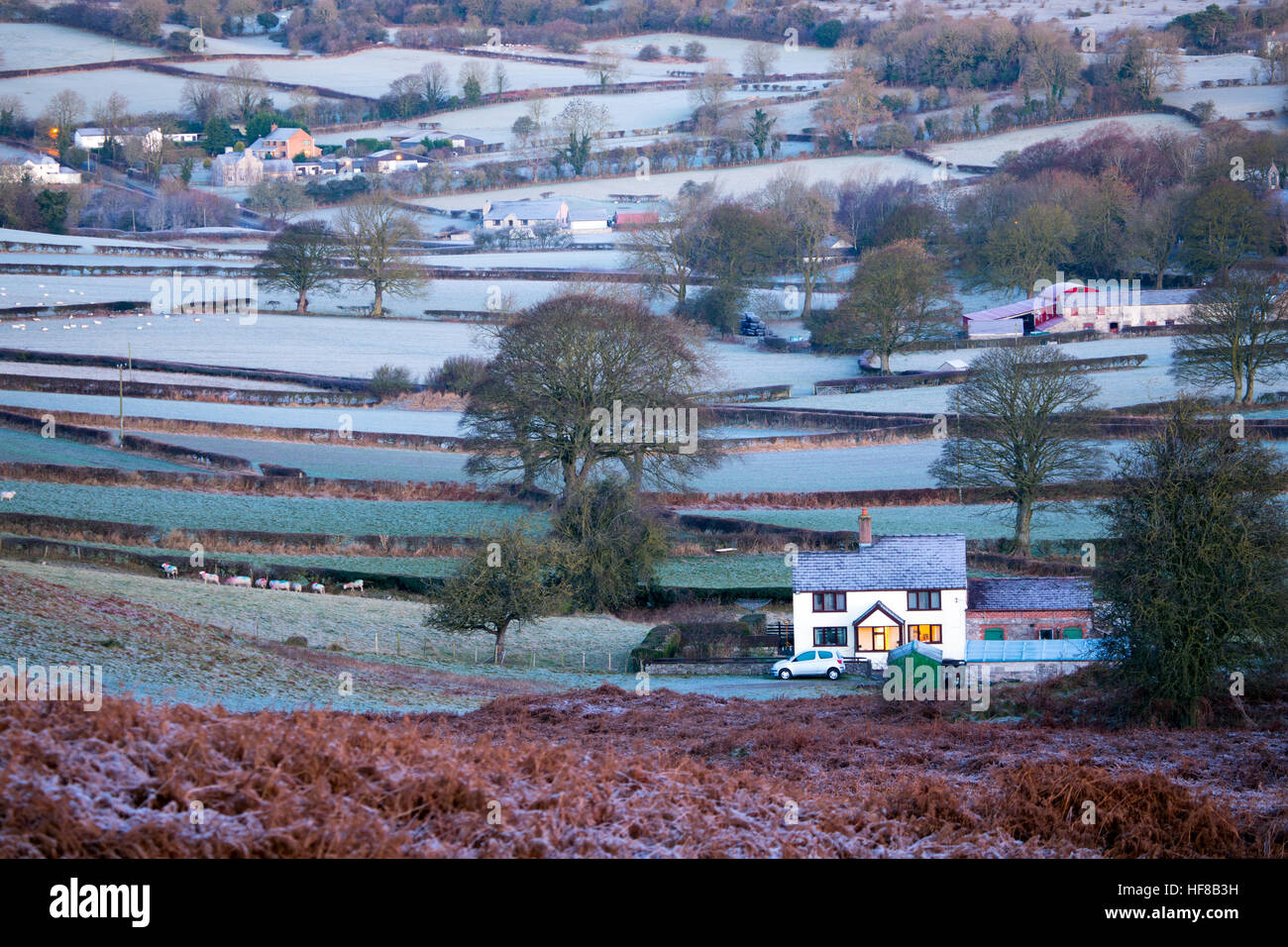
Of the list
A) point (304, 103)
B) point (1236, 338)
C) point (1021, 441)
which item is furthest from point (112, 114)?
point (1021, 441)

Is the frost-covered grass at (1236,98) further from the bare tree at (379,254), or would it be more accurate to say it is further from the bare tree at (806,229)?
the bare tree at (379,254)

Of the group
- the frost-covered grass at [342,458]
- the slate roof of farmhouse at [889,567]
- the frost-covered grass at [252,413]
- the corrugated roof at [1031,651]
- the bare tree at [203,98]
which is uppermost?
the bare tree at [203,98]

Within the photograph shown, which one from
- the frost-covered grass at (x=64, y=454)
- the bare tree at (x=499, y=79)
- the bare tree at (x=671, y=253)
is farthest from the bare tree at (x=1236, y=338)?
the bare tree at (x=499, y=79)

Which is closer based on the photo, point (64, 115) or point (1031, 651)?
point (1031, 651)

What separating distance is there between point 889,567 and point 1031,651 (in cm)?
481

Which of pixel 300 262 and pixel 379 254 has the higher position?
pixel 379 254

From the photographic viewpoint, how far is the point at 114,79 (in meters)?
166

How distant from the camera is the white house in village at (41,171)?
11944 centimetres

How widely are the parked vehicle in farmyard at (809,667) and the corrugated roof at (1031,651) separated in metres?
3.99

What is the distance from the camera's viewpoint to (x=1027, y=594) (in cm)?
3669

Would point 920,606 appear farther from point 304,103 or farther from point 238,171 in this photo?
point 304,103
